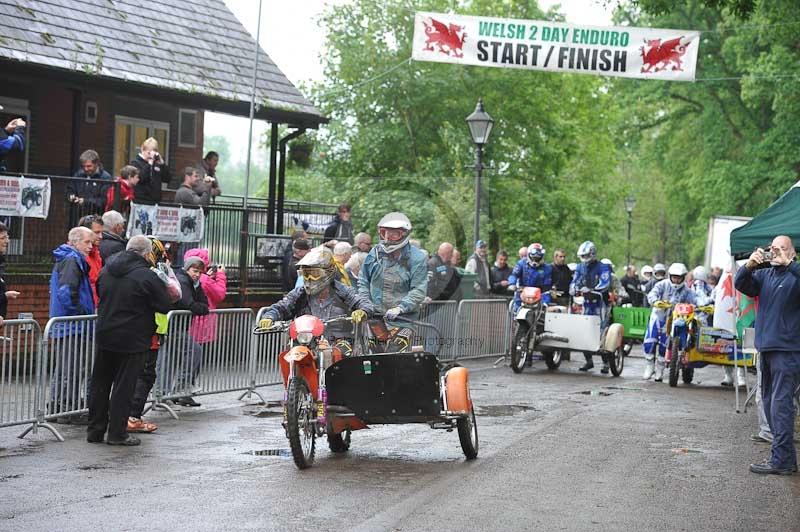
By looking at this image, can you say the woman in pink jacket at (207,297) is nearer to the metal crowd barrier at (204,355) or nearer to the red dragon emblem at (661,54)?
the metal crowd barrier at (204,355)

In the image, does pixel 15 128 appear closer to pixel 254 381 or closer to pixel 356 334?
pixel 254 381

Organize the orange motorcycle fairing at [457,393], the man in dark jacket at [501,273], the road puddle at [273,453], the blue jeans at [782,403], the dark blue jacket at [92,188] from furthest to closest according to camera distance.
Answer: the man in dark jacket at [501,273] < the dark blue jacket at [92,188] < the road puddle at [273,453] < the blue jeans at [782,403] < the orange motorcycle fairing at [457,393]

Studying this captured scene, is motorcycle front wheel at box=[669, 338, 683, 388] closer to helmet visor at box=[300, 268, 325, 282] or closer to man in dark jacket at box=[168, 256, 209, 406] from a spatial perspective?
man in dark jacket at box=[168, 256, 209, 406]

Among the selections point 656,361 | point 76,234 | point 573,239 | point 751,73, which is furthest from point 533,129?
point 76,234

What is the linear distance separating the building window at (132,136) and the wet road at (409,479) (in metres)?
11.5

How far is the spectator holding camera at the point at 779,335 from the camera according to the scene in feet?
35.2

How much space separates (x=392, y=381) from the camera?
10414 mm

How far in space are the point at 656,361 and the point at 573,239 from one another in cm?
2240

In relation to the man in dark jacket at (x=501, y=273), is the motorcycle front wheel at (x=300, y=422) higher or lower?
lower

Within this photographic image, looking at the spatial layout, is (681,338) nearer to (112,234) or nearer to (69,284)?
(112,234)

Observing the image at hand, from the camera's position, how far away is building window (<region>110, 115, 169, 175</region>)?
24.9m

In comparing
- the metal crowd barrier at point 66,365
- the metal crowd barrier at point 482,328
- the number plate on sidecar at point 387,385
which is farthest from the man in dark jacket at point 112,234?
the metal crowd barrier at point 482,328

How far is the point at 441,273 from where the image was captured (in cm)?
2184

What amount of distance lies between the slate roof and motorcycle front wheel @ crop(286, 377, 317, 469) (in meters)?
11.2
